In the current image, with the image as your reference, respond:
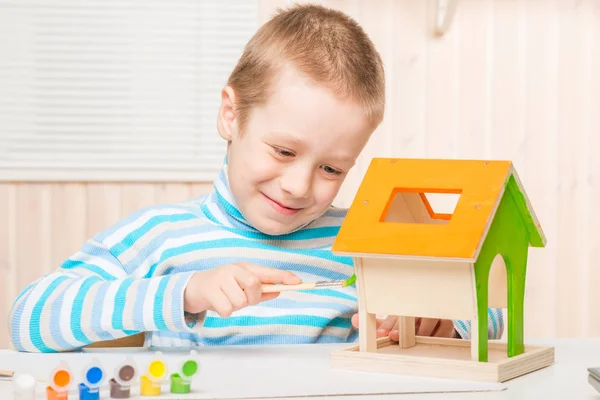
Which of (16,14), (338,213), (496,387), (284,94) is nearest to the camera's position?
(496,387)

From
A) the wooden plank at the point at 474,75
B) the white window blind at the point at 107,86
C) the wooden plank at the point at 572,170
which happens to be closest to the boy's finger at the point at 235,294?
the white window blind at the point at 107,86

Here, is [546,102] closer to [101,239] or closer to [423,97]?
[423,97]

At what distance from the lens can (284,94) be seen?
3.17 feet

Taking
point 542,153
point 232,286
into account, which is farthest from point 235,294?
point 542,153

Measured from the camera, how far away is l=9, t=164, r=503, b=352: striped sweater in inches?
A: 34.1

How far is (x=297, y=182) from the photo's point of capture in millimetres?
933

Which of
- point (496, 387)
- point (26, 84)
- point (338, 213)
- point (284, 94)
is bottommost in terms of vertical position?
point (496, 387)

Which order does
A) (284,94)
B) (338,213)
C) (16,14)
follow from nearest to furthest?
(284,94) → (338,213) → (16,14)

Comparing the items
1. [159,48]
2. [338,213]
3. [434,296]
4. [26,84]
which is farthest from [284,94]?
[26,84]

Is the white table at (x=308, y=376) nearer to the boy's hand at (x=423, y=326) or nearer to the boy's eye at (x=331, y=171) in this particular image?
the boy's hand at (x=423, y=326)

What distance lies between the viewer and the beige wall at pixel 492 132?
1.89 meters

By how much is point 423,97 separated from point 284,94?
A: 1013 mm

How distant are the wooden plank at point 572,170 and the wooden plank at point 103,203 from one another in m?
1.04

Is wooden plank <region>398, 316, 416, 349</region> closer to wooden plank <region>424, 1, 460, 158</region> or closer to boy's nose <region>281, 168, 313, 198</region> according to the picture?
boy's nose <region>281, 168, 313, 198</region>
